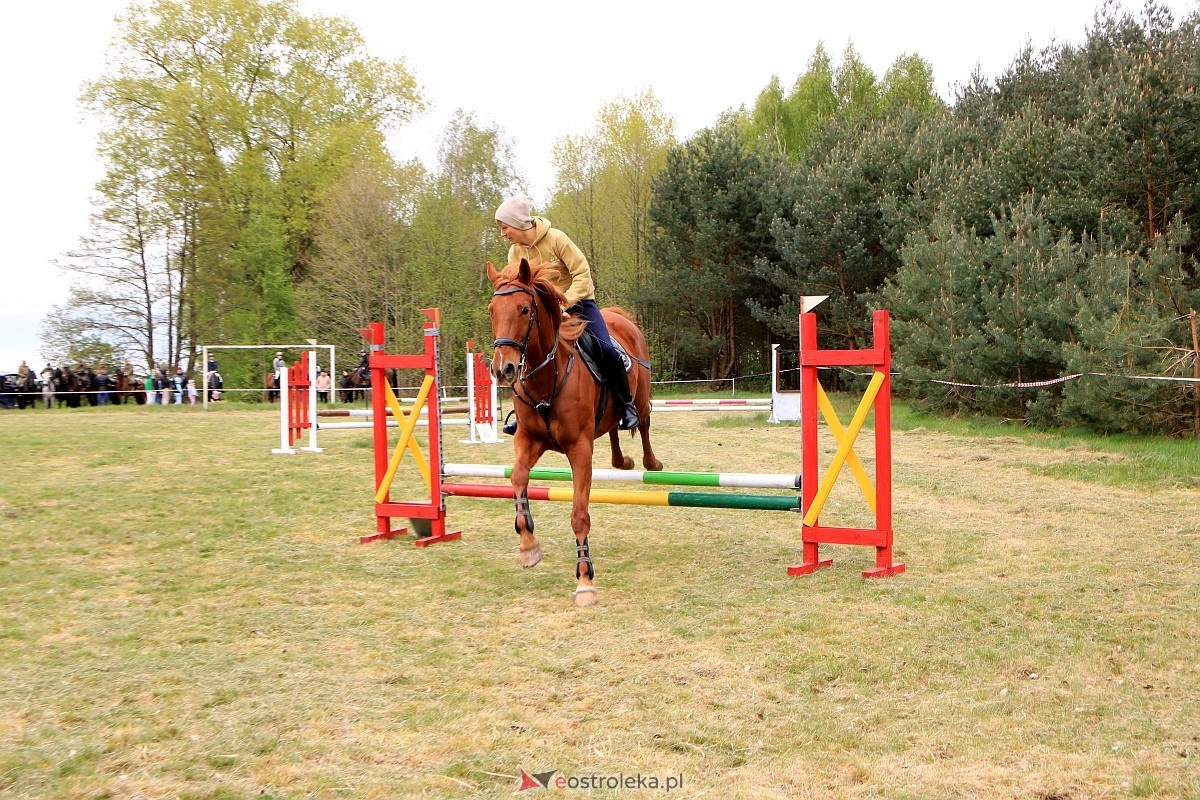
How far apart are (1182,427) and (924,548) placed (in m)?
9.79

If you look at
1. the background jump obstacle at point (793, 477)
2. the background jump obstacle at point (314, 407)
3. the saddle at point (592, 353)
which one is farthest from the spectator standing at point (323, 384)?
the saddle at point (592, 353)

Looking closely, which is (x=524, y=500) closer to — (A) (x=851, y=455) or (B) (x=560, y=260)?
(B) (x=560, y=260)

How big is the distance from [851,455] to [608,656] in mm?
2918

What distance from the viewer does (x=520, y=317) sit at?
6141 millimetres

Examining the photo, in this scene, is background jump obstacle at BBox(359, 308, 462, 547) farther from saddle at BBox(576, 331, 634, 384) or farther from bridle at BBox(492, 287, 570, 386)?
bridle at BBox(492, 287, 570, 386)

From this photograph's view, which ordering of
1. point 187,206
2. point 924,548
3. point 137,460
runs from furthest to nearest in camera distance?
point 187,206
point 137,460
point 924,548

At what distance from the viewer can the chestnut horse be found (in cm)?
616

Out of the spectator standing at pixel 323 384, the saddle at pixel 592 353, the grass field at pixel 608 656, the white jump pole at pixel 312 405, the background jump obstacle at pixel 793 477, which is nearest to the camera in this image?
the grass field at pixel 608 656

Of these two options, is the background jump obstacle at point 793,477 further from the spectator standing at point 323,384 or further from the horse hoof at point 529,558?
the spectator standing at point 323,384

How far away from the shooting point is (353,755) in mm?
3604

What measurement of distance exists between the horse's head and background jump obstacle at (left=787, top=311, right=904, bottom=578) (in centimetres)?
187

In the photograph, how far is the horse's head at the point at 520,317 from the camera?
5.97 m

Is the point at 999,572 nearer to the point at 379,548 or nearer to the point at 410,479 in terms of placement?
the point at 379,548

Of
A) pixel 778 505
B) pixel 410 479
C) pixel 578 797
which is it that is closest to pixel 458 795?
pixel 578 797
